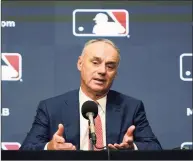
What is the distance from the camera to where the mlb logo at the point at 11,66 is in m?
3.97

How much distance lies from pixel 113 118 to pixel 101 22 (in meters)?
0.91

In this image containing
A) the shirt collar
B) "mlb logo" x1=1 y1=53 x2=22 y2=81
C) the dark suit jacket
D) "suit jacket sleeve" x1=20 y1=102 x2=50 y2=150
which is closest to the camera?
"suit jacket sleeve" x1=20 y1=102 x2=50 y2=150

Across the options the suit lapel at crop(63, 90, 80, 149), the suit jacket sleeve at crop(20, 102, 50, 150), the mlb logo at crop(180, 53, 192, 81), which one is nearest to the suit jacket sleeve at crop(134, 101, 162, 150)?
the suit lapel at crop(63, 90, 80, 149)

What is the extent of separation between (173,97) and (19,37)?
3.47 feet

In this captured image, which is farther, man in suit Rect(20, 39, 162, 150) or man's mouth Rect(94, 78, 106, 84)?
man's mouth Rect(94, 78, 106, 84)

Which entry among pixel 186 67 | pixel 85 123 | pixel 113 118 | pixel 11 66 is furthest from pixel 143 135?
pixel 11 66

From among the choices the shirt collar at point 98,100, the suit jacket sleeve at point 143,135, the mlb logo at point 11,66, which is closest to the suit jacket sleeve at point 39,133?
the shirt collar at point 98,100

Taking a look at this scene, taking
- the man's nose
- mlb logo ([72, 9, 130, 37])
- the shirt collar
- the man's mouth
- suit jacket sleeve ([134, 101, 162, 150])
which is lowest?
suit jacket sleeve ([134, 101, 162, 150])

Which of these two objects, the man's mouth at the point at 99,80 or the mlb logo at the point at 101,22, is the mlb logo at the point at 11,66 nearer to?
the mlb logo at the point at 101,22

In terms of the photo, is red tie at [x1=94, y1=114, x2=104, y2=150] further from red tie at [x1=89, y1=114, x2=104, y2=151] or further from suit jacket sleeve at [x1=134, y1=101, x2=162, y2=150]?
suit jacket sleeve at [x1=134, y1=101, x2=162, y2=150]

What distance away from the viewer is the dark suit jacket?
3156 mm

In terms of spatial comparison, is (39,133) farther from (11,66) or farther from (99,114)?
(11,66)

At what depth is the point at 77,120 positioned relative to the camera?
3.32m

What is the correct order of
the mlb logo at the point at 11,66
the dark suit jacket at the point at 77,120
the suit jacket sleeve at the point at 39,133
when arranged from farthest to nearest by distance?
1. the mlb logo at the point at 11,66
2. the dark suit jacket at the point at 77,120
3. the suit jacket sleeve at the point at 39,133
